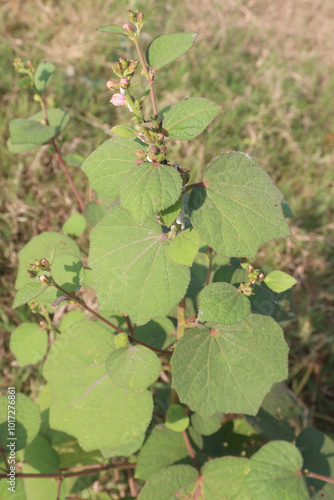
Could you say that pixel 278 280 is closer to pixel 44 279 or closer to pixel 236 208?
pixel 236 208

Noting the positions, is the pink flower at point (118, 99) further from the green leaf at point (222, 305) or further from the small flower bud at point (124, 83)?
the green leaf at point (222, 305)

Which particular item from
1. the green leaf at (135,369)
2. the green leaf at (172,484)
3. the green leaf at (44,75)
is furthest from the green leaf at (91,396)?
the green leaf at (44,75)

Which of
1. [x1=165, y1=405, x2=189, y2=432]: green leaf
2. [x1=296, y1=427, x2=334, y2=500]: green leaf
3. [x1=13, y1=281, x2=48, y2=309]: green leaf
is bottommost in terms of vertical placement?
[x1=296, y1=427, x2=334, y2=500]: green leaf

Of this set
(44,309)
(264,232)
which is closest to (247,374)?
(264,232)

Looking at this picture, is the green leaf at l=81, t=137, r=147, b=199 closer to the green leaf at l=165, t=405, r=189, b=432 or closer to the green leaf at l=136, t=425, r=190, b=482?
the green leaf at l=165, t=405, r=189, b=432

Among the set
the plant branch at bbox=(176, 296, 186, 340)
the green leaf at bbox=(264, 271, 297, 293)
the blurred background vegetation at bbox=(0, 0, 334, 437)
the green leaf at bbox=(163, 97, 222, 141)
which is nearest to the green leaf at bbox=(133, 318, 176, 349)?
the plant branch at bbox=(176, 296, 186, 340)

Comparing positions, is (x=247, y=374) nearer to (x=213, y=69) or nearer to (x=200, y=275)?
(x=200, y=275)

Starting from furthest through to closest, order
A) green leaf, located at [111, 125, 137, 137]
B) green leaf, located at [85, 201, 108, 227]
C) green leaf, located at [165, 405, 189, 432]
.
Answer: green leaf, located at [85, 201, 108, 227] → green leaf, located at [165, 405, 189, 432] → green leaf, located at [111, 125, 137, 137]

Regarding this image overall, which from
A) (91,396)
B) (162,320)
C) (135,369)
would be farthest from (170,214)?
(91,396)
